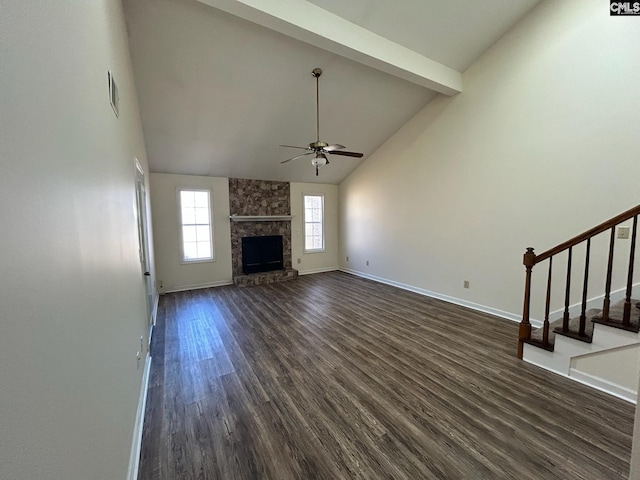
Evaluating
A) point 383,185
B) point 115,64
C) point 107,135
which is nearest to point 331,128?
point 383,185

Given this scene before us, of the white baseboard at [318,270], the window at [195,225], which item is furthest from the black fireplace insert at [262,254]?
the window at [195,225]

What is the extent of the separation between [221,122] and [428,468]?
16.5 ft

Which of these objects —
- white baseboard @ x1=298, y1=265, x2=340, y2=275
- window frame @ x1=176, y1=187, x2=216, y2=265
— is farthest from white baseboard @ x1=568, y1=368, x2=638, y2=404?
window frame @ x1=176, y1=187, x2=216, y2=265

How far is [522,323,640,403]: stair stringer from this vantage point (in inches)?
89.7

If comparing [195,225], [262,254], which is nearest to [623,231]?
[262,254]

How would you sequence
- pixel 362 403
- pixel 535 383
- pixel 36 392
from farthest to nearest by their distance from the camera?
1. pixel 535 383
2. pixel 362 403
3. pixel 36 392

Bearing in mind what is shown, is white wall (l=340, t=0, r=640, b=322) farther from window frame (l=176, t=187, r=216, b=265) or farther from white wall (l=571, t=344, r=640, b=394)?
window frame (l=176, t=187, r=216, b=265)

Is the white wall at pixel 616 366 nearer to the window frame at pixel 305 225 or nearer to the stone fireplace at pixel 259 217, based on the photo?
the stone fireplace at pixel 259 217

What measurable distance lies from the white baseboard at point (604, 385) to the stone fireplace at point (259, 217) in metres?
5.47

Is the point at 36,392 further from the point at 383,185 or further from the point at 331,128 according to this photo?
the point at 383,185

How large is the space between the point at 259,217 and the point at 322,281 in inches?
88.7

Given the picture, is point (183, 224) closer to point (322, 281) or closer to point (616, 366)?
point (322, 281)

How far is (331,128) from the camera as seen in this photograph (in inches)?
205

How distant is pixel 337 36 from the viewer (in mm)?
3068
